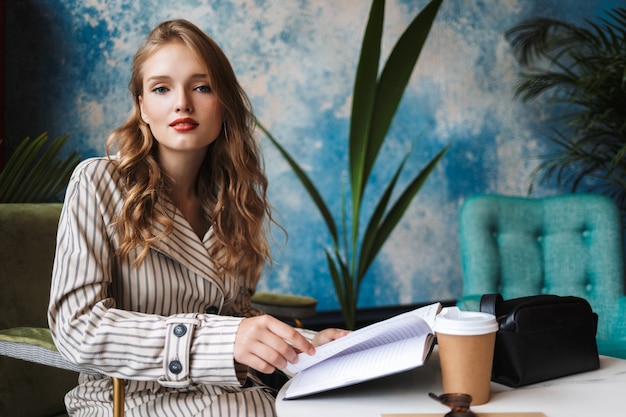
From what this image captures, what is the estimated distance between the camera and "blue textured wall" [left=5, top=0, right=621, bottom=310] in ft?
9.77

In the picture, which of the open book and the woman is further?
the woman

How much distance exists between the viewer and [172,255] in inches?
53.1

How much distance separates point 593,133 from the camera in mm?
3539

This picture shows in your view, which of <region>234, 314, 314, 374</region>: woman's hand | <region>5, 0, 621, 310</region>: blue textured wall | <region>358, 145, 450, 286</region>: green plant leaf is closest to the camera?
<region>234, 314, 314, 374</region>: woman's hand

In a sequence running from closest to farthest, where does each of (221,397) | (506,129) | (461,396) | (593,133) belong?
(461,396) < (221,397) < (593,133) < (506,129)

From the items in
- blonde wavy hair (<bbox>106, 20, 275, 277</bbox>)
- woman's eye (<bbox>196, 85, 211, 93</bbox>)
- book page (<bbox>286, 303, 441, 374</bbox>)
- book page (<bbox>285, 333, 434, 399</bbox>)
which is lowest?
book page (<bbox>285, 333, 434, 399</bbox>)

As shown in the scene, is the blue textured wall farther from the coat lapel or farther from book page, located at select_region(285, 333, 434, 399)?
book page, located at select_region(285, 333, 434, 399)

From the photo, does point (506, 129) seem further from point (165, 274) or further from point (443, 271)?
point (165, 274)

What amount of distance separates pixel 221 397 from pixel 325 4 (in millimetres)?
2591

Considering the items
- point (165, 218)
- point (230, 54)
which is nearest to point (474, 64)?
point (230, 54)

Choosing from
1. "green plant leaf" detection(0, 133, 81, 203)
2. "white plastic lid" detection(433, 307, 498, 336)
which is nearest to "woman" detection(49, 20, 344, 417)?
"white plastic lid" detection(433, 307, 498, 336)

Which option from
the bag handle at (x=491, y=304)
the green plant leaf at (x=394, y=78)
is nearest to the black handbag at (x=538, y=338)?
the bag handle at (x=491, y=304)

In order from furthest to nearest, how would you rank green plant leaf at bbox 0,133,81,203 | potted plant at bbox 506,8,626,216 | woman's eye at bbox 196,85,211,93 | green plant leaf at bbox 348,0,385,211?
potted plant at bbox 506,8,626,216 → green plant leaf at bbox 348,0,385,211 → green plant leaf at bbox 0,133,81,203 → woman's eye at bbox 196,85,211,93

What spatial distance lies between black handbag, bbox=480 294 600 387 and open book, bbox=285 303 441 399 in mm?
142
